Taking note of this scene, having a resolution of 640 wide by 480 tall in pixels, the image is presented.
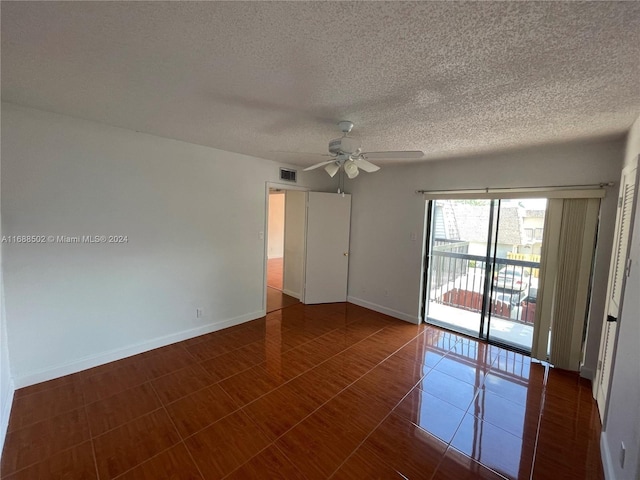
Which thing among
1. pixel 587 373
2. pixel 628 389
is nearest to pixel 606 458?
pixel 628 389

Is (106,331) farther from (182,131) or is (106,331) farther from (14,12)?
(14,12)

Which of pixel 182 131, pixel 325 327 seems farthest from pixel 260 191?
pixel 325 327

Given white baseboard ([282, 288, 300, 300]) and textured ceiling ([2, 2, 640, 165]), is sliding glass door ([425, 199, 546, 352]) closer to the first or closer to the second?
textured ceiling ([2, 2, 640, 165])

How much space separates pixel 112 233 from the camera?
8.64 feet

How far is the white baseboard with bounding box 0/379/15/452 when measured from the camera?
1.73 m

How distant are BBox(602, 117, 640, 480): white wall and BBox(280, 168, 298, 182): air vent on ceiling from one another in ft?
11.7

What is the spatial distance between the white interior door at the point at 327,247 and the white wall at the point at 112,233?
1.18 m

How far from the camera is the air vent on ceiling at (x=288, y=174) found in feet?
13.4

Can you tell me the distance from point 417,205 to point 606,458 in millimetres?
2941

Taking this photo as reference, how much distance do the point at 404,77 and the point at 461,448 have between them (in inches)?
95.9

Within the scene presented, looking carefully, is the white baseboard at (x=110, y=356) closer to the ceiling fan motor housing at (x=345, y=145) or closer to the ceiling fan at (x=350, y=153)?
the ceiling fan at (x=350, y=153)

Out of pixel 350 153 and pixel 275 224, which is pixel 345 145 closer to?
pixel 350 153

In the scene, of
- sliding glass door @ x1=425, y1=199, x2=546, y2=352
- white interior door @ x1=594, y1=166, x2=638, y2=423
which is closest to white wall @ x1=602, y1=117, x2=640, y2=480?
white interior door @ x1=594, y1=166, x2=638, y2=423

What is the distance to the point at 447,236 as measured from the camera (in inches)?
152
